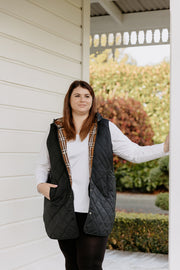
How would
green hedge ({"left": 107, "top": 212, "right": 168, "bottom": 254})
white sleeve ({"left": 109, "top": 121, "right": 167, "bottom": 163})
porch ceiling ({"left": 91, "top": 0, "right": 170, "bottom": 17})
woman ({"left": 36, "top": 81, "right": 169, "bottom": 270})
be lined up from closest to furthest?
1. white sleeve ({"left": 109, "top": 121, "right": 167, "bottom": 163})
2. woman ({"left": 36, "top": 81, "right": 169, "bottom": 270})
3. porch ceiling ({"left": 91, "top": 0, "right": 170, "bottom": 17})
4. green hedge ({"left": 107, "top": 212, "right": 168, "bottom": 254})

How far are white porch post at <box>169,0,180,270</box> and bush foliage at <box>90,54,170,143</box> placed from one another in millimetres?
9466

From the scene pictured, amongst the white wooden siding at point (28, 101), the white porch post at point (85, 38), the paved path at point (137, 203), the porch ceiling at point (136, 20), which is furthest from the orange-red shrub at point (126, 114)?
the white wooden siding at point (28, 101)

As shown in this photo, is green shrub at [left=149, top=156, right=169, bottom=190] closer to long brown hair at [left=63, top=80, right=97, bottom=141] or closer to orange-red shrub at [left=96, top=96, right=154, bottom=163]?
orange-red shrub at [left=96, top=96, right=154, bottom=163]

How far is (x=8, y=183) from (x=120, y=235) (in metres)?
2.83

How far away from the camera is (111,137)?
2566mm

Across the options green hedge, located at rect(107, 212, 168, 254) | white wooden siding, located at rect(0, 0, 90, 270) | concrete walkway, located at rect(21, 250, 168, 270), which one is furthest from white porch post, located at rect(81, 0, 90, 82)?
green hedge, located at rect(107, 212, 168, 254)

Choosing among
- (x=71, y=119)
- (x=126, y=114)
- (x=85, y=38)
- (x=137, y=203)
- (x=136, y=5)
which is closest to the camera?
(x=71, y=119)

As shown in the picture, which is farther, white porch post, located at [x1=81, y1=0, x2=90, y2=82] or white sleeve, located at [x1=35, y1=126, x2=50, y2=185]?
white porch post, located at [x1=81, y1=0, x2=90, y2=82]

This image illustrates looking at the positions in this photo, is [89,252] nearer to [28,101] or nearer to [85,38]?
[28,101]

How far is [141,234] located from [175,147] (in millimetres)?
4479

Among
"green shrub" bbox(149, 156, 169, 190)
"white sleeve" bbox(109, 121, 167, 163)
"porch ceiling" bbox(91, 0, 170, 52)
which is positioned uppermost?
"porch ceiling" bbox(91, 0, 170, 52)

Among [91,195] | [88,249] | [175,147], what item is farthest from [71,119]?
[175,147]

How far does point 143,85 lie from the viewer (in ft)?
36.2

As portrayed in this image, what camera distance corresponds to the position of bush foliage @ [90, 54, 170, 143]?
423 inches
